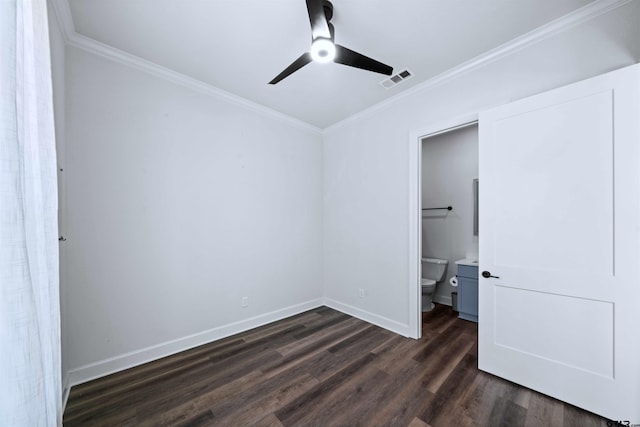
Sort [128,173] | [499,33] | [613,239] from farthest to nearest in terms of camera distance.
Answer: [128,173] → [499,33] → [613,239]

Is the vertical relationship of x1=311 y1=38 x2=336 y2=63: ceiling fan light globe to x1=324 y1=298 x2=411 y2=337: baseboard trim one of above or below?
above

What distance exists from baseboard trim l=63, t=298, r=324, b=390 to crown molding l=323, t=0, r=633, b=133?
3103 mm

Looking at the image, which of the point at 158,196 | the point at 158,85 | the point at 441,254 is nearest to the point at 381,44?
the point at 158,85

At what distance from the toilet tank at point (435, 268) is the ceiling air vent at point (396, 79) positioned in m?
2.58

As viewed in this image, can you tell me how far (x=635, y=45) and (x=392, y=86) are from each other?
1.72 m

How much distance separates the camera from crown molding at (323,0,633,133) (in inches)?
68.1

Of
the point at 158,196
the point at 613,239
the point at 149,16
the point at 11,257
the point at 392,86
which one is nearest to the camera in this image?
the point at 11,257

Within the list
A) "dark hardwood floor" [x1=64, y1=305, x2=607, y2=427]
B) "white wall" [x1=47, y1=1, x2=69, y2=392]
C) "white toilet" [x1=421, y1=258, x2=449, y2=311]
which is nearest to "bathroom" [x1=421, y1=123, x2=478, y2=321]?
"white toilet" [x1=421, y1=258, x2=449, y2=311]

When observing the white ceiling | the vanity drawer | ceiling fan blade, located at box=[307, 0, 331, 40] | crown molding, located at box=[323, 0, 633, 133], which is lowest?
the vanity drawer

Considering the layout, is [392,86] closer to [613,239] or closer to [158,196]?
[613,239]

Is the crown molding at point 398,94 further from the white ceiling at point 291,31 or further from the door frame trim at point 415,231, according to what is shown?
the door frame trim at point 415,231

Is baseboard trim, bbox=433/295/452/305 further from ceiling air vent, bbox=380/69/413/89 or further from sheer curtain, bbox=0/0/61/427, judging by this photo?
sheer curtain, bbox=0/0/61/427

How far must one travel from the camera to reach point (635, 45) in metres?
1.65

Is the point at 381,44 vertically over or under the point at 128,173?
over
